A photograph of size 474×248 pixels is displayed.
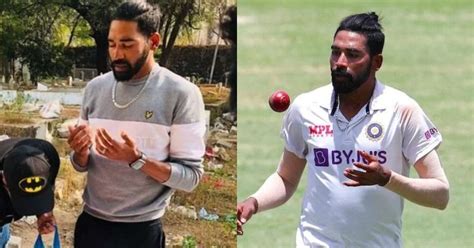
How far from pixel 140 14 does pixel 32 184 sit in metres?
0.82

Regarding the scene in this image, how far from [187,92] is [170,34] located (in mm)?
270

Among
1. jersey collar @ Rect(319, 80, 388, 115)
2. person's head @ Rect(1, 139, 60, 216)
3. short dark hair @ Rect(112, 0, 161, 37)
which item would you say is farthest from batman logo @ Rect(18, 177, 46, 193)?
jersey collar @ Rect(319, 80, 388, 115)

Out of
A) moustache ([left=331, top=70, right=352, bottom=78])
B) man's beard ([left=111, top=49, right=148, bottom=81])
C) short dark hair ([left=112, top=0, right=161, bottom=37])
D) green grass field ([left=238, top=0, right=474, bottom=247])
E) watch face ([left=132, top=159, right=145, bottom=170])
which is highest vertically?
short dark hair ([left=112, top=0, right=161, bottom=37])

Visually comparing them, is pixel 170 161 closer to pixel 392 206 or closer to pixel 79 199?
pixel 79 199

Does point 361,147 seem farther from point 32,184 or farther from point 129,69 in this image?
point 32,184

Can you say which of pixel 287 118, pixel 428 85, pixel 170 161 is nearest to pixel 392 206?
pixel 287 118

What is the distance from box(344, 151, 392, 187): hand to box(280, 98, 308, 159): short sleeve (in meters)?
0.42

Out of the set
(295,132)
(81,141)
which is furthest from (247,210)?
(81,141)

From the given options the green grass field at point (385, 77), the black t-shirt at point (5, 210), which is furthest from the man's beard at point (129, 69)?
the green grass field at point (385, 77)

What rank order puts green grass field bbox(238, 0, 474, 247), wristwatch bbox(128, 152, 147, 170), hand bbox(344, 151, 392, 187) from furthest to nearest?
green grass field bbox(238, 0, 474, 247) → wristwatch bbox(128, 152, 147, 170) → hand bbox(344, 151, 392, 187)

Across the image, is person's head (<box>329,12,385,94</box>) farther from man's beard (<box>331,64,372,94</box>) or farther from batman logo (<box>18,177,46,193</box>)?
batman logo (<box>18,177,46,193</box>)

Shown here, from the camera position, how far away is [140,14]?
4.39 m

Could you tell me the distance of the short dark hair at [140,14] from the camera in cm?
439

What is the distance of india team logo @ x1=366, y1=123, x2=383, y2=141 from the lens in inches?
162
